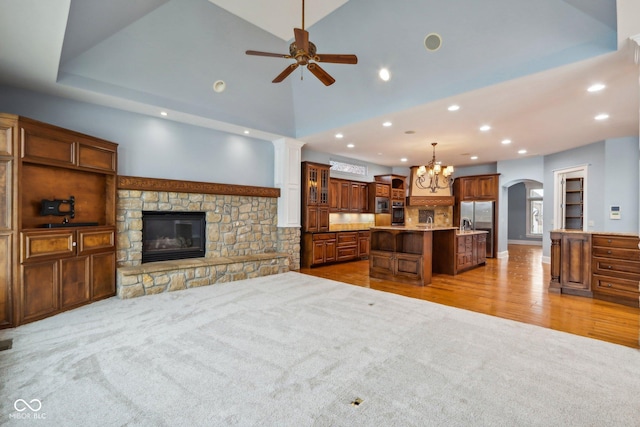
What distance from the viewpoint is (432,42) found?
12.4 ft

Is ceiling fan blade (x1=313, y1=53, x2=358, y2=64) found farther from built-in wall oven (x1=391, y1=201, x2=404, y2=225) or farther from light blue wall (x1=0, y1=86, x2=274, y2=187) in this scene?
built-in wall oven (x1=391, y1=201, x2=404, y2=225)

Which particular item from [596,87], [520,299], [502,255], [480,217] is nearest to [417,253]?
[520,299]

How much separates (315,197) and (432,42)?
424cm

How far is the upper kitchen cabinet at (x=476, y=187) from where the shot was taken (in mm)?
9008

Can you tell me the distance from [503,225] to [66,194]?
10703mm

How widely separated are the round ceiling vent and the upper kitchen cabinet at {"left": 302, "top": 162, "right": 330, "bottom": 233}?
381 centimetres

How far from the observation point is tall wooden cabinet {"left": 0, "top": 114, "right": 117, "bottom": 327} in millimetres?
3211

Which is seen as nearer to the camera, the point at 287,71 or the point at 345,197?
the point at 287,71

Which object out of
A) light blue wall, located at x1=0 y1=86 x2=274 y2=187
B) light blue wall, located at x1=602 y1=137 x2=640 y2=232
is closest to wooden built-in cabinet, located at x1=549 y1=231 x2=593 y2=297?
light blue wall, located at x1=602 y1=137 x2=640 y2=232

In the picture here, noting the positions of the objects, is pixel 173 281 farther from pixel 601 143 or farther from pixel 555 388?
pixel 601 143

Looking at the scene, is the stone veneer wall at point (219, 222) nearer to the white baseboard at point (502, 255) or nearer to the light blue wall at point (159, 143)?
the light blue wall at point (159, 143)

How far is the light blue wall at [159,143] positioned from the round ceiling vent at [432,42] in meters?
3.94

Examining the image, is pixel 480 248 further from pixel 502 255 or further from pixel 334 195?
pixel 334 195

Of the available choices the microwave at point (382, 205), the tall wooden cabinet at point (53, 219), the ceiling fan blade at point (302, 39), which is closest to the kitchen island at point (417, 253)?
the microwave at point (382, 205)
